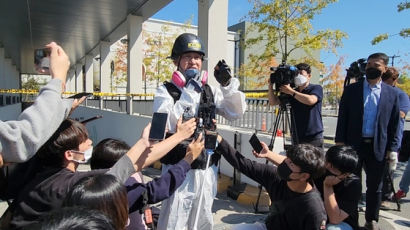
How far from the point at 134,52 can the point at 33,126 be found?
9.95 meters

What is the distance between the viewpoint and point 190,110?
2.16 metres

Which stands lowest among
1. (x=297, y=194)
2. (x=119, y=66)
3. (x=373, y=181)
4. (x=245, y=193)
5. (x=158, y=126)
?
(x=245, y=193)

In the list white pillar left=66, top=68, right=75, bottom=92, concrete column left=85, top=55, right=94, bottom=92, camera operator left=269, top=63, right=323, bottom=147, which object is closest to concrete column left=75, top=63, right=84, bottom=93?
white pillar left=66, top=68, right=75, bottom=92

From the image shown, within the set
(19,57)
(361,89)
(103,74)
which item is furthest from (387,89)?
(19,57)

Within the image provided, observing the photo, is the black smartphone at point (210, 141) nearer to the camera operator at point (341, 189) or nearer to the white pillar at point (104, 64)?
the camera operator at point (341, 189)

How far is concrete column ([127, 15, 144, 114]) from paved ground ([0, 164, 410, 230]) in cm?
712

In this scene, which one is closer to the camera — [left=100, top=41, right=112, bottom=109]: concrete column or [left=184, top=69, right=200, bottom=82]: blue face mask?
[left=184, top=69, right=200, bottom=82]: blue face mask

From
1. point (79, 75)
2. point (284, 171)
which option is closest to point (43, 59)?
point (284, 171)

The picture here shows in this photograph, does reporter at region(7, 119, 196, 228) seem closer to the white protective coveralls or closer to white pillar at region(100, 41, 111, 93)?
the white protective coveralls

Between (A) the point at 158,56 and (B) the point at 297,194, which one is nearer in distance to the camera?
(B) the point at 297,194

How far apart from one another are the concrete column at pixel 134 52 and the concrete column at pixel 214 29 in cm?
559

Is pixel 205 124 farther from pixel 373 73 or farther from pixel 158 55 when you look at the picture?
pixel 158 55

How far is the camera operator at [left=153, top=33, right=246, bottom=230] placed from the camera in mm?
2086

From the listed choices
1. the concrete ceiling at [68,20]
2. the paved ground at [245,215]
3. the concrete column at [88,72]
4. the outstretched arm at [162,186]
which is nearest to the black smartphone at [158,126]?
the outstretched arm at [162,186]
